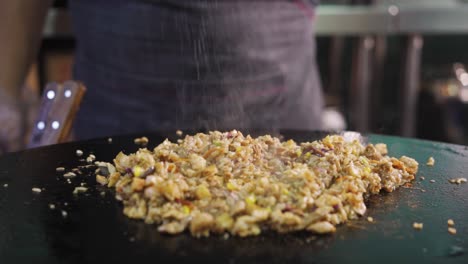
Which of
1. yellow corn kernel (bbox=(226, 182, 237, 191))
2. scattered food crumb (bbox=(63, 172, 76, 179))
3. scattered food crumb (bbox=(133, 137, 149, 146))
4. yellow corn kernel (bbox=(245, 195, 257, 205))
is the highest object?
yellow corn kernel (bbox=(245, 195, 257, 205))

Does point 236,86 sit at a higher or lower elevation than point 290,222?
lower

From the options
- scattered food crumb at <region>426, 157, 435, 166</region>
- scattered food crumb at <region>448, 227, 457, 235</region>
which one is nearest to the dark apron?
scattered food crumb at <region>426, 157, 435, 166</region>

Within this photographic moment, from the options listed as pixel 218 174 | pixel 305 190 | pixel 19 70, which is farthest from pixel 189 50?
Result: pixel 305 190

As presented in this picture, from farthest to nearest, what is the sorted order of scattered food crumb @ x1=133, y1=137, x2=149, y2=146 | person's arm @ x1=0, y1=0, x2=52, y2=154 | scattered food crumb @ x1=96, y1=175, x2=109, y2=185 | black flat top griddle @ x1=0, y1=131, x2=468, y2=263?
person's arm @ x1=0, y1=0, x2=52, y2=154 → scattered food crumb @ x1=133, y1=137, x2=149, y2=146 → scattered food crumb @ x1=96, y1=175, x2=109, y2=185 → black flat top griddle @ x1=0, y1=131, x2=468, y2=263

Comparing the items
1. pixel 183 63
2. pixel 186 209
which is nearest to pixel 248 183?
pixel 186 209

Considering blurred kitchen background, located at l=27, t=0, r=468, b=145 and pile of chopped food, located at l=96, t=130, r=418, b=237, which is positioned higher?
pile of chopped food, located at l=96, t=130, r=418, b=237

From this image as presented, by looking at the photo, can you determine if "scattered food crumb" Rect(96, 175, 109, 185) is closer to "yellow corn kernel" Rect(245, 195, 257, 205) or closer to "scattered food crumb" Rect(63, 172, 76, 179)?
"scattered food crumb" Rect(63, 172, 76, 179)

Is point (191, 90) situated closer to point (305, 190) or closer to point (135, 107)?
point (135, 107)
